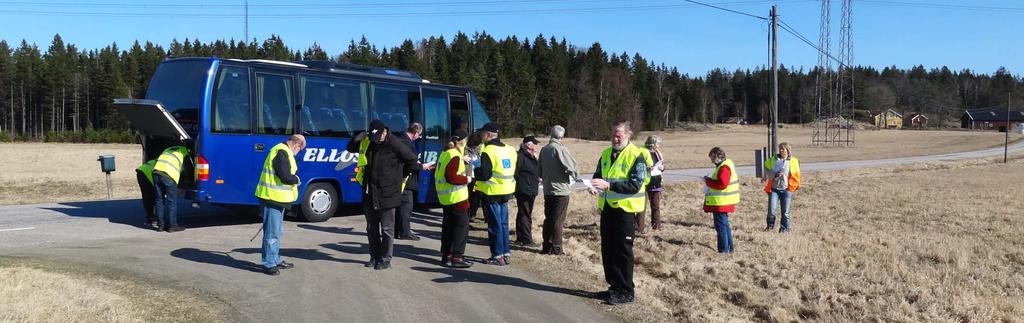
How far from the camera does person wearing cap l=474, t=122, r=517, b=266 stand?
28.7 ft

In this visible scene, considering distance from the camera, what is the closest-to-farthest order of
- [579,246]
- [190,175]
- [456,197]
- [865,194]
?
[456,197] → [579,246] → [190,175] → [865,194]

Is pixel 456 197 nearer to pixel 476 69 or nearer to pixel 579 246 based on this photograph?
pixel 579 246

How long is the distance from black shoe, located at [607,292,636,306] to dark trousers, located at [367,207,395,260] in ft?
8.84

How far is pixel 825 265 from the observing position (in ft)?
30.3

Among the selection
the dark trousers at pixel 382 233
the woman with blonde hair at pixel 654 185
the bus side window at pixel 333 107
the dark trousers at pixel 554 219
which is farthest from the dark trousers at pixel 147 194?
the woman with blonde hair at pixel 654 185

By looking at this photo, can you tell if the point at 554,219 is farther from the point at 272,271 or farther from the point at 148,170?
the point at 148,170

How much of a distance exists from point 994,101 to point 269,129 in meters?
191

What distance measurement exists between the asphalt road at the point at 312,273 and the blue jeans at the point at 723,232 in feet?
10.6

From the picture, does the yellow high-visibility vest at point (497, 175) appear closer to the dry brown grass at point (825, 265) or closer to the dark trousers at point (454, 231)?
the dark trousers at point (454, 231)

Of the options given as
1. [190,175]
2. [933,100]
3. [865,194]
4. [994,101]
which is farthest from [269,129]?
[994,101]

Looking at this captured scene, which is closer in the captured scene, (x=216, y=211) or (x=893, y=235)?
(x=893, y=235)

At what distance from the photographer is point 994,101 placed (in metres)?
166

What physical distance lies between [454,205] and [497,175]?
2.10 ft

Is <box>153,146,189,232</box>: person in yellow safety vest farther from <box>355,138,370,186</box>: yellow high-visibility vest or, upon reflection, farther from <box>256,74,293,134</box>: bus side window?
<box>355,138,370,186</box>: yellow high-visibility vest
